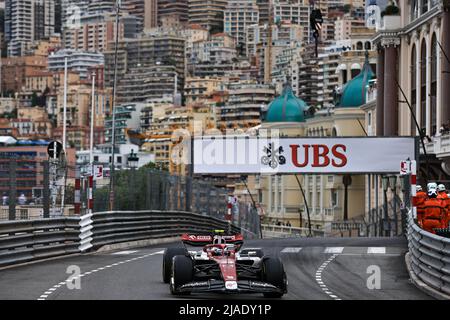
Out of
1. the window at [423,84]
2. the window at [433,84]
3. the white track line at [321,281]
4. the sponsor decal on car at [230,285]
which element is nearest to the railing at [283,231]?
the window at [423,84]

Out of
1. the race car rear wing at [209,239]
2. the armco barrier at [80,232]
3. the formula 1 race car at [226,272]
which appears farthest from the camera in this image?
the armco barrier at [80,232]

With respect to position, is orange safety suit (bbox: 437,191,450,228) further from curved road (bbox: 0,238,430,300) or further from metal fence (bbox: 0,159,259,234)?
metal fence (bbox: 0,159,259,234)

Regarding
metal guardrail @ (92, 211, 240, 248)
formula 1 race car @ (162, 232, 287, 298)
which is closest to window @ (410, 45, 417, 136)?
metal guardrail @ (92, 211, 240, 248)

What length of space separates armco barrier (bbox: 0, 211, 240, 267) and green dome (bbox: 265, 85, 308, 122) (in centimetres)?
10299

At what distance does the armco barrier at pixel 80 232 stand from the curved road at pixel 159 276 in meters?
0.38

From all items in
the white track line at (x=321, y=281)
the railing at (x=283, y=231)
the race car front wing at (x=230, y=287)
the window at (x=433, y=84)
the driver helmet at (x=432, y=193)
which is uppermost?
the window at (x=433, y=84)

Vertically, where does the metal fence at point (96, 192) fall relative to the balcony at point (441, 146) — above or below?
below

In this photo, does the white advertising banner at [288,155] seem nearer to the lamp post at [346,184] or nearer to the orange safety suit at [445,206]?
the orange safety suit at [445,206]

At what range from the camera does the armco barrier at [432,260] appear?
2464cm

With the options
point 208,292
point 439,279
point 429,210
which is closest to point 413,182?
point 429,210

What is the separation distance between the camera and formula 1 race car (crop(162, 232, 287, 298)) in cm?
2225

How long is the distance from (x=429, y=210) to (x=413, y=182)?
5903 mm
